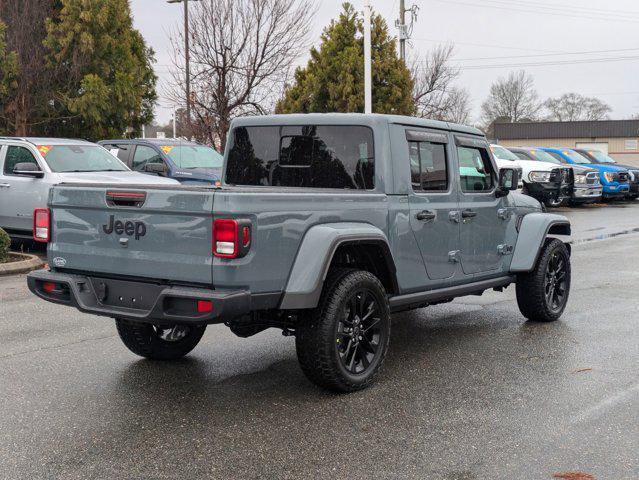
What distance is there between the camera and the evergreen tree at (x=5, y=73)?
18.5m

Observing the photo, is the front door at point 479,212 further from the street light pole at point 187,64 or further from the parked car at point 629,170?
the parked car at point 629,170

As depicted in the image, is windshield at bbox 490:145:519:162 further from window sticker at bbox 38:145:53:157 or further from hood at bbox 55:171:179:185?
window sticker at bbox 38:145:53:157

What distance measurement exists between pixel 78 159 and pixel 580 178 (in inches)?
670

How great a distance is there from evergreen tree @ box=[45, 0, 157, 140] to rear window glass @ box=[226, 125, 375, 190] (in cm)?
1718

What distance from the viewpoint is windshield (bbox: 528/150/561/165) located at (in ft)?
80.6

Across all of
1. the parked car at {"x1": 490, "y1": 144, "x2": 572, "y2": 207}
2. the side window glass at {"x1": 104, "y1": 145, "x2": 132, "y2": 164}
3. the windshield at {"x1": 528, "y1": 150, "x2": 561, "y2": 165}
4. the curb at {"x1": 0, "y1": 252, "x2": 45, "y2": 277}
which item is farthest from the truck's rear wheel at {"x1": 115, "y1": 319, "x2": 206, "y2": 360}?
the windshield at {"x1": 528, "y1": 150, "x2": 561, "y2": 165}

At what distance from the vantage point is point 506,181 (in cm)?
681

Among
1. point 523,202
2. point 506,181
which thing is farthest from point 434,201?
point 523,202

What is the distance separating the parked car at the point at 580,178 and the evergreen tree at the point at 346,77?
15.9 feet

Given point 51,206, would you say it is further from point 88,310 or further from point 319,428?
point 319,428

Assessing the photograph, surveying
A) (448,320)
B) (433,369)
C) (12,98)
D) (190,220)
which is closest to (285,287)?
(190,220)

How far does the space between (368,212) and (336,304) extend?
729 mm

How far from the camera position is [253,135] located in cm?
619

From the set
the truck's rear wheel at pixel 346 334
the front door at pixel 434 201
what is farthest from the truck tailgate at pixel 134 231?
the front door at pixel 434 201
